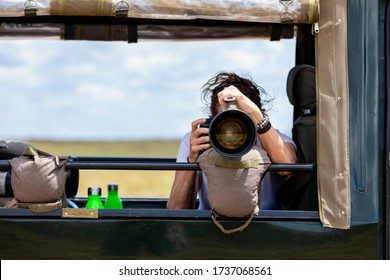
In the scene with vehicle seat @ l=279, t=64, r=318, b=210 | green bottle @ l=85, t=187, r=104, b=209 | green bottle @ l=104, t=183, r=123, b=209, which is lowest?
green bottle @ l=104, t=183, r=123, b=209

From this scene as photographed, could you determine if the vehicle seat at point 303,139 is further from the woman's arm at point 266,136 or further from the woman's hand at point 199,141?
the woman's hand at point 199,141

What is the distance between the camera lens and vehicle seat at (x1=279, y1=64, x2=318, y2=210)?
9.82 ft

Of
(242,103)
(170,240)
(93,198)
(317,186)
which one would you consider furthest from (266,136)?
(93,198)

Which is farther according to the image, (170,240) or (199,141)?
(199,141)

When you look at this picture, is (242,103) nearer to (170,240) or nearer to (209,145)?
(209,145)

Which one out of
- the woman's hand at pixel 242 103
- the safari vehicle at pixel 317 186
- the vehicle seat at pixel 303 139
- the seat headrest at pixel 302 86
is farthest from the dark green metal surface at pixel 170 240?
the seat headrest at pixel 302 86

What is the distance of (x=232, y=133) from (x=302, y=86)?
0.63 m

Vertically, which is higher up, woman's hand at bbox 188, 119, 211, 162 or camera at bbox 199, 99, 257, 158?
camera at bbox 199, 99, 257, 158

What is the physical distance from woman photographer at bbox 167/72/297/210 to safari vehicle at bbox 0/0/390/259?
16cm

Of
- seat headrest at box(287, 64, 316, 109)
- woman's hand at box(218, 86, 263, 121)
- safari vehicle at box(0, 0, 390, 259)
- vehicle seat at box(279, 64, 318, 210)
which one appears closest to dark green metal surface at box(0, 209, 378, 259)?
safari vehicle at box(0, 0, 390, 259)

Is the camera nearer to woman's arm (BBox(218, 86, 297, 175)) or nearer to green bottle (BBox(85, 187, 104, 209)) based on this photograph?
woman's arm (BBox(218, 86, 297, 175))

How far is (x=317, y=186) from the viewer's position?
2.79 m

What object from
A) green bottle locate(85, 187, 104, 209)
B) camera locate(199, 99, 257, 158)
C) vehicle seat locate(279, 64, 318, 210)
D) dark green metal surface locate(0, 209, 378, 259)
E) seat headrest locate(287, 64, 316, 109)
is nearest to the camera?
camera locate(199, 99, 257, 158)

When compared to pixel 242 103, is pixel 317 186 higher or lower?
lower
